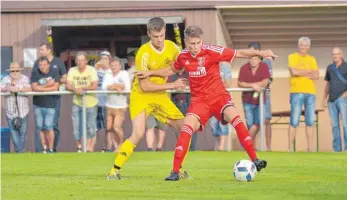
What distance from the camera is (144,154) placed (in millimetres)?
19750

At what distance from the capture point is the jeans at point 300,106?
68.4 feet

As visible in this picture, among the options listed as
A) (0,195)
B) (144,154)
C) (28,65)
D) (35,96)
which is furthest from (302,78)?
(0,195)

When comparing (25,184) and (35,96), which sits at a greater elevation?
(35,96)

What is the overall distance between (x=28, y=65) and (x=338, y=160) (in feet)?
33.2

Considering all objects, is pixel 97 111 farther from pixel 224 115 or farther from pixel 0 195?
pixel 0 195

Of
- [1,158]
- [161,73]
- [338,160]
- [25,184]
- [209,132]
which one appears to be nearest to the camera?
[25,184]

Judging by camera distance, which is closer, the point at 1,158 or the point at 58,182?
the point at 58,182

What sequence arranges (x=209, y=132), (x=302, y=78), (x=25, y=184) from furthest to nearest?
1. (x=209, y=132)
2. (x=302, y=78)
3. (x=25, y=184)

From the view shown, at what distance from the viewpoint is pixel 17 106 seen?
70.4 ft

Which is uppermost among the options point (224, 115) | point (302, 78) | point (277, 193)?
point (302, 78)

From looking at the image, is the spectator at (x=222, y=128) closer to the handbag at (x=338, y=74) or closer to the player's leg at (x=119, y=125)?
the player's leg at (x=119, y=125)

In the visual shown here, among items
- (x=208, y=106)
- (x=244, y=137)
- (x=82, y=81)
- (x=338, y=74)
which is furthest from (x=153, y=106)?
(x=338, y=74)

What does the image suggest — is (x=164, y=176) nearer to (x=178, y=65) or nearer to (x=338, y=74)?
(x=178, y=65)

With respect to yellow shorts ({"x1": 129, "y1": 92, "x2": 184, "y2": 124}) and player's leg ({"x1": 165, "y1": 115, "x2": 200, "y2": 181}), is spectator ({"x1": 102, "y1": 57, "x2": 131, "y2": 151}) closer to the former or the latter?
yellow shorts ({"x1": 129, "y1": 92, "x2": 184, "y2": 124})
